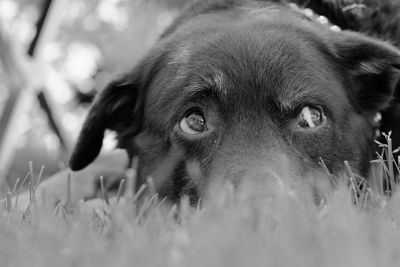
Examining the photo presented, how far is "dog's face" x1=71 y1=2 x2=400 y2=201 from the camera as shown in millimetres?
2852

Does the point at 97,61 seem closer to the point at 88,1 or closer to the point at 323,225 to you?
the point at 88,1

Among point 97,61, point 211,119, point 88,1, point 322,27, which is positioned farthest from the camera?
point 88,1

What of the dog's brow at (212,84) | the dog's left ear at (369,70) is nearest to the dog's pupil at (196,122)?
the dog's brow at (212,84)

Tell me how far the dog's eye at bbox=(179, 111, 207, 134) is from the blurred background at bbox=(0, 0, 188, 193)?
Result: 2.56ft

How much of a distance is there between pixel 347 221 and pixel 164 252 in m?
0.42

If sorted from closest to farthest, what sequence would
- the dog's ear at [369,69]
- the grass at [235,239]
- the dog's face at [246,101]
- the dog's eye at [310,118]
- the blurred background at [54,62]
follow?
the grass at [235,239] → the dog's face at [246,101] → the dog's eye at [310,118] → the dog's ear at [369,69] → the blurred background at [54,62]

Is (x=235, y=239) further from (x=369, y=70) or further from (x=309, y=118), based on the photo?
(x=369, y=70)

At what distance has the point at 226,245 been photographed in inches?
52.8

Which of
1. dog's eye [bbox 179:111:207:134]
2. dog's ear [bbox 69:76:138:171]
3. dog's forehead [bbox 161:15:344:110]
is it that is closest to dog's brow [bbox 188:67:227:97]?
dog's forehead [bbox 161:15:344:110]

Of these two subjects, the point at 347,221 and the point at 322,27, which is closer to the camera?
the point at 347,221

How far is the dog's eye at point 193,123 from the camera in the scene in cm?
303

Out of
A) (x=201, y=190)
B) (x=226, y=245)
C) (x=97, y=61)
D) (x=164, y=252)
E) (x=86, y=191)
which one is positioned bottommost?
(x=97, y=61)

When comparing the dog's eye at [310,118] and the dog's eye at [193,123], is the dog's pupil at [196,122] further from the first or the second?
the dog's eye at [310,118]

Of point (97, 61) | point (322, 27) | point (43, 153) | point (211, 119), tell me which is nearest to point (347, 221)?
point (211, 119)
